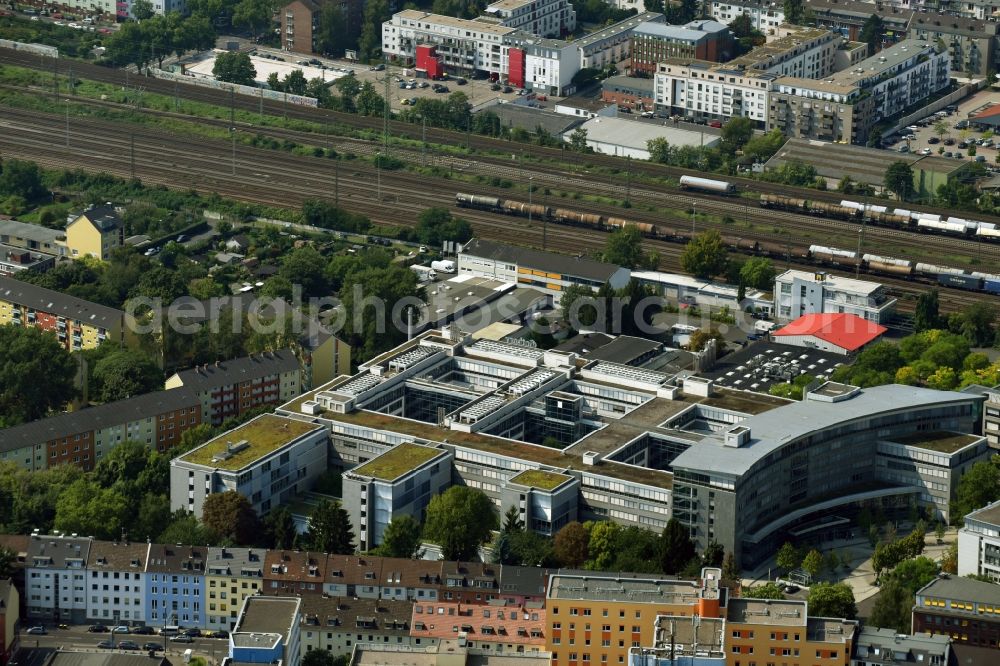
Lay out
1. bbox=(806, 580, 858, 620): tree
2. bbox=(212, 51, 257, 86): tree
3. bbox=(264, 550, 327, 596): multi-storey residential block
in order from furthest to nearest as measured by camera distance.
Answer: bbox=(212, 51, 257, 86): tree < bbox=(264, 550, 327, 596): multi-storey residential block < bbox=(806, 580, 858, 620): tree

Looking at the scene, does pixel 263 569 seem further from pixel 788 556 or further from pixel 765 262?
pixel 765 262

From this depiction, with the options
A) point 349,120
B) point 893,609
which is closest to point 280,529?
point 893,609

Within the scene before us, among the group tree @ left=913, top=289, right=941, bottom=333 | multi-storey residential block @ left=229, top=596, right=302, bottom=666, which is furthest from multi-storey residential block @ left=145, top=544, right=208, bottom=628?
tree @ left=913, top=289, right=941, bottom=333

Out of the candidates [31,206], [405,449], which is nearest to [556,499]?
[405,449]

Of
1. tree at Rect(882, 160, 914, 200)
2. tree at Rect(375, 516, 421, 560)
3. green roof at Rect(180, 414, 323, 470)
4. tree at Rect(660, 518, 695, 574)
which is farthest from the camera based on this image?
tree at Rect(882, 160, 914, 200)

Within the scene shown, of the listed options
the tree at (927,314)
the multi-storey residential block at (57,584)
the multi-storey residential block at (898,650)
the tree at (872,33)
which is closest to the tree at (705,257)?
the tree at (927,314)

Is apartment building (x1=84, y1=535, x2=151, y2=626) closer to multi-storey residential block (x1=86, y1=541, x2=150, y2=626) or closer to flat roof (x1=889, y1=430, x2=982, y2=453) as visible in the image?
multi-storey residential block (x1=86, y1=541, x2=150, y2=626)

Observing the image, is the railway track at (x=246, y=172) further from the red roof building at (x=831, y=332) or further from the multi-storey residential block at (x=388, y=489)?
the multi-storey residential block at (x=388, y=489)
